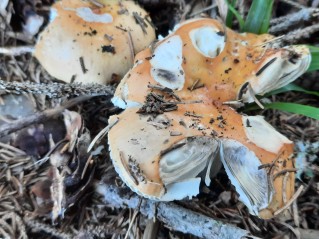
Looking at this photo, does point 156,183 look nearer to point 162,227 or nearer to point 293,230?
point 162,227

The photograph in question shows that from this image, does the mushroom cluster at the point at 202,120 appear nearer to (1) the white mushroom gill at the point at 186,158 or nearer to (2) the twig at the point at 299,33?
(1) the white mushroom gill at the point at 186,158

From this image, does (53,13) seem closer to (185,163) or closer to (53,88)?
(53,88)

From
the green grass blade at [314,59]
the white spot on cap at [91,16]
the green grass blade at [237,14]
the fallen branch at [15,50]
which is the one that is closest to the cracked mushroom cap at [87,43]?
the white spot on cap at [91,16]

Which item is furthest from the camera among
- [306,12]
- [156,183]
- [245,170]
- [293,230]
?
[306,12]

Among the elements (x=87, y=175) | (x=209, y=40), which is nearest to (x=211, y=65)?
(x=209, y=40)

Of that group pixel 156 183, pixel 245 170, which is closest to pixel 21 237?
pixel 156 183
